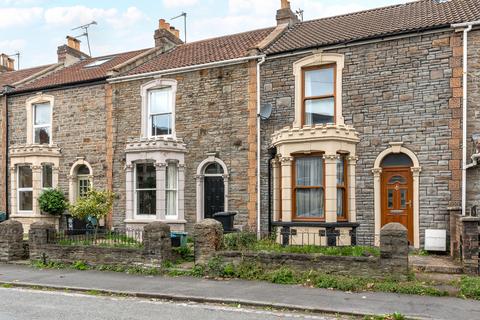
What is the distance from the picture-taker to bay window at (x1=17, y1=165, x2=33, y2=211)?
18.6 metres

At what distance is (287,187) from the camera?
13000 mm

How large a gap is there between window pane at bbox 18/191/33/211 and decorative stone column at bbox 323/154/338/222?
41.2 ft

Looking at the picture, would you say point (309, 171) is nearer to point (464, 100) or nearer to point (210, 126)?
point (210, 126)

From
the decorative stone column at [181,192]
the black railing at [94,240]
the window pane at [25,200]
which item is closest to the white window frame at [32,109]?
the window pane at [25,200]

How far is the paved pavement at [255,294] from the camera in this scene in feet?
23.8

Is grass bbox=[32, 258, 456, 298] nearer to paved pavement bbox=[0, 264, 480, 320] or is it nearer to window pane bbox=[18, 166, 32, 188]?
paved pavement bbox=[0, 264, 480, 320]

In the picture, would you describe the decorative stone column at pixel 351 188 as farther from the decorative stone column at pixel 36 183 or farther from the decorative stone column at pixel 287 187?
the decorative stone column at pixel 36 183

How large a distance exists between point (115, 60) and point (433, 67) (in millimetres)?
14148

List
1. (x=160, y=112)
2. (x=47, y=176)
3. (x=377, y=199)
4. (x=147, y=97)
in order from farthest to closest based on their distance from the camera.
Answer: (x=47, y=176) → (x=147, y=97) → (x=160, y=112) → (x=377, y=199)

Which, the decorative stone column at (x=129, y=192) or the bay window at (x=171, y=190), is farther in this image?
the decorative stone column at (x=129, y=192)

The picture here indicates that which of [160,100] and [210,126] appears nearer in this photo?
[210,126]

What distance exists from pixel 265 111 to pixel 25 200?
11.0 m

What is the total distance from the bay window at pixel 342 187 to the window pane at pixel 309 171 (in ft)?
1.91

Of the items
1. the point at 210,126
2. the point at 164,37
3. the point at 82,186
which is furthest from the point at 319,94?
the point at 82,186
